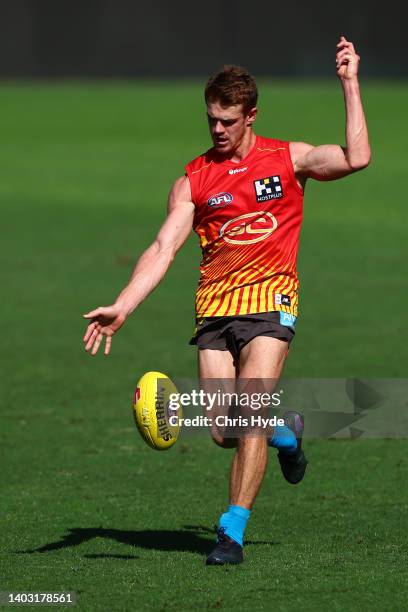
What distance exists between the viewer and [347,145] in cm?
791

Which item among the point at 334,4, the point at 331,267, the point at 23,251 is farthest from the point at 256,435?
the point at 334,4

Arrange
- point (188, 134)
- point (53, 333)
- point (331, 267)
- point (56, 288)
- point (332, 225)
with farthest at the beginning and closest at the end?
1. point (188, 134)
2. point (332, 225)
3. point (331, 267)
4. point (56, 288)
5. point (53, 333)

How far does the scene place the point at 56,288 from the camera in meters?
19.9

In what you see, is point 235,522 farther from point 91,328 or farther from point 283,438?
point 91,328

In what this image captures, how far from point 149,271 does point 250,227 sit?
0.66 m

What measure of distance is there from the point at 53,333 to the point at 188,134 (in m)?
21.6

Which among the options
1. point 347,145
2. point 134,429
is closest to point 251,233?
point 347,145

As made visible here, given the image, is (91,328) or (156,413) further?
(156,413)

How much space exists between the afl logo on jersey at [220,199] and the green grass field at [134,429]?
1.97 metres

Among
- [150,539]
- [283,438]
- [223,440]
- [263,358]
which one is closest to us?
[263,358]

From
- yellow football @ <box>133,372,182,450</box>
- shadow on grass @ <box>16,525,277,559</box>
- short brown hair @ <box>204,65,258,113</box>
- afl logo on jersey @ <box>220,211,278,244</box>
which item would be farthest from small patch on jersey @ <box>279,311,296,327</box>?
shadow on grass @ <box>16,525,277,559</box>

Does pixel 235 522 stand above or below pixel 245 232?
below

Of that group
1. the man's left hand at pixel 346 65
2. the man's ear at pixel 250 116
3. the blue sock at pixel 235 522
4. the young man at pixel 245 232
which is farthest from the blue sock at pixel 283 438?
the man's left hand at pixel 346 65

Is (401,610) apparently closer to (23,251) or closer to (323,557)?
(323,557)
